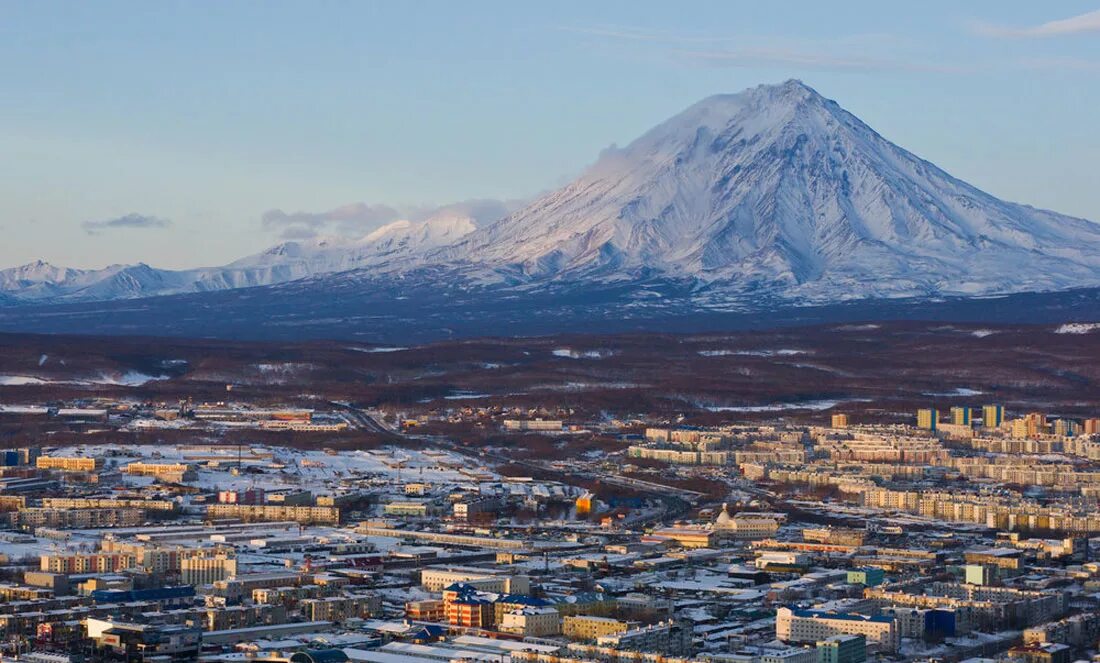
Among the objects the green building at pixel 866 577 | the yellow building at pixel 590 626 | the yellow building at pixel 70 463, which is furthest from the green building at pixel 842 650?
the yellow building at pixel 70 463

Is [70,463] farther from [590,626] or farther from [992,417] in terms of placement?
[992,417]

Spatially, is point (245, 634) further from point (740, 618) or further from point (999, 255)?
point (999, 255)

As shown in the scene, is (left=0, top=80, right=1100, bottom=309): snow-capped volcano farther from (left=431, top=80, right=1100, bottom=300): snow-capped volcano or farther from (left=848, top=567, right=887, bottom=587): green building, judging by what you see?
(left=848, top=567, right=887, bottom=587): green building

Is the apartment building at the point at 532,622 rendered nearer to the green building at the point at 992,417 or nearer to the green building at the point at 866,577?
the green building at the point at 866,577

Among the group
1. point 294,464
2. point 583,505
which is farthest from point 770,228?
point 583,505

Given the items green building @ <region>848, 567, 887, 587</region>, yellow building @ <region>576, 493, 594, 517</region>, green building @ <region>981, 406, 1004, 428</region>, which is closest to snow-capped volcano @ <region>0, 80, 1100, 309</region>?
green building @ <region>981, 406, 1004, 428</region>
